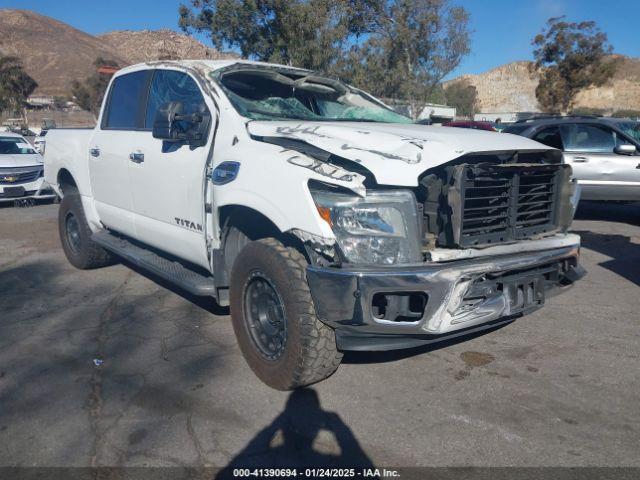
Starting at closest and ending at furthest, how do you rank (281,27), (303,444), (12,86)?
(303,444) → (281,27) → (12,86)

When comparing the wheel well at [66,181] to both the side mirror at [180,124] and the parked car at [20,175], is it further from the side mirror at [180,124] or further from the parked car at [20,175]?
the parked car at [20,175]

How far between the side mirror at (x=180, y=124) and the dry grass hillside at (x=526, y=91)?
227 ft

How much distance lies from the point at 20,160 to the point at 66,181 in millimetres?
6322

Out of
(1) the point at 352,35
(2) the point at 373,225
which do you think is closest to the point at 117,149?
(2) the point at 373,225

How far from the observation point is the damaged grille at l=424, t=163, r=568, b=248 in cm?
328

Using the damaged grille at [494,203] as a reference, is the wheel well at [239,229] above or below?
below

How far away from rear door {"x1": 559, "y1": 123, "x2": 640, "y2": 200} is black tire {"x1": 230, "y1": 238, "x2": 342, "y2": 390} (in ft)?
22.0

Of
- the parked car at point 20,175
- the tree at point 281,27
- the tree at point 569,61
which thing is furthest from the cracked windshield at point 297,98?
the tree at point 569,61

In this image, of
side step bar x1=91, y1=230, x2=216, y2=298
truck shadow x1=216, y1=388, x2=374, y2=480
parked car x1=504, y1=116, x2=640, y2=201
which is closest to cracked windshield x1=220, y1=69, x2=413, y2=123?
side step bar x1=91, y1=230, x2=216, y2=298

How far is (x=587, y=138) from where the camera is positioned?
9.05 meters

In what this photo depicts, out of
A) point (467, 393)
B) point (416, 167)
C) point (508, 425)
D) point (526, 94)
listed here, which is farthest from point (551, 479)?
point (526, 94)

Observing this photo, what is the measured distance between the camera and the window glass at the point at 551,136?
9.13 metres

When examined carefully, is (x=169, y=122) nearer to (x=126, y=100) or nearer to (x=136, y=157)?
(x=136, y=157)

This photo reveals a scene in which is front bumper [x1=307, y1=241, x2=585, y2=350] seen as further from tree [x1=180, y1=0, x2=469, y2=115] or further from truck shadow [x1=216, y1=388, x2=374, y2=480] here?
tree [x1=180, y1=0, x2=469, y2=115]
